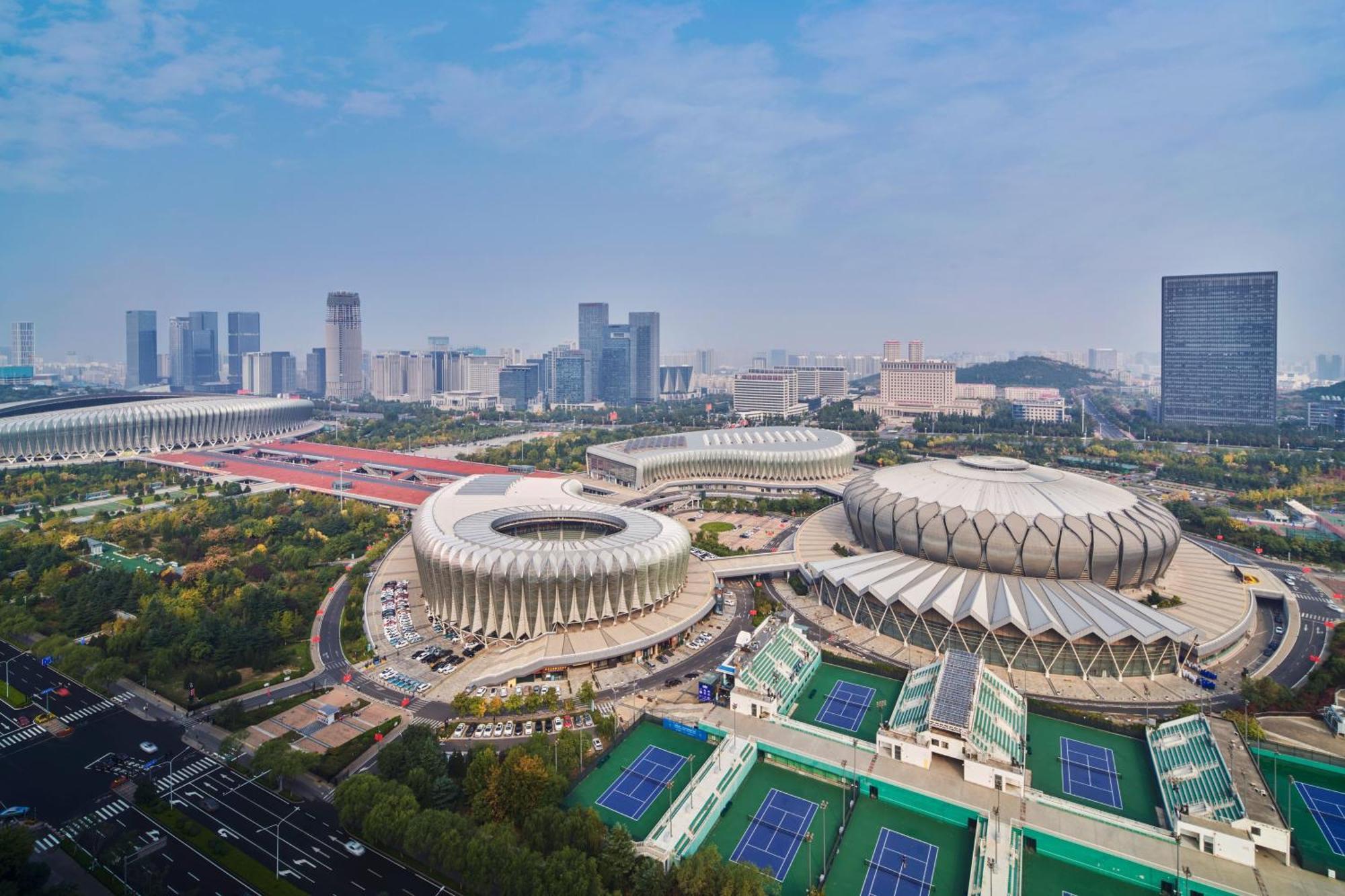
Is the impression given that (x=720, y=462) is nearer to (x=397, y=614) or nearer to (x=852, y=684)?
(x=397, y=614)

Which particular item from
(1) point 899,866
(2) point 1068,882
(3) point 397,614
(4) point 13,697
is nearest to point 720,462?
(3) point 397,614

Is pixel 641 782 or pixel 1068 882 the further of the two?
pixel 641 782

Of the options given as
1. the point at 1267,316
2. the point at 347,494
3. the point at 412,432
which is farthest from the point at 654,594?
the point at 1267,316

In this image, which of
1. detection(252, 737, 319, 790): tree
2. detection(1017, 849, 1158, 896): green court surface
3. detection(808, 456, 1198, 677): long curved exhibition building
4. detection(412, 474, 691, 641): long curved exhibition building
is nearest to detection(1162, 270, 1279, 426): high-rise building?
detection(808, 456, 1198, 677): long curved exhibition building

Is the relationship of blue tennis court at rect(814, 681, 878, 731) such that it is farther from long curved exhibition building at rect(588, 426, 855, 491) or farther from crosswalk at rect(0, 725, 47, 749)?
long curved exhibition building at rect(588, 426, 855, 491)

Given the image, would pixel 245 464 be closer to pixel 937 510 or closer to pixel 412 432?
pixel 412 432

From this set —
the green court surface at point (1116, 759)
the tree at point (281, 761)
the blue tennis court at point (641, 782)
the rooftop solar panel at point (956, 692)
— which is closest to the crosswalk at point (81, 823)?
the tree at point (281, 761)
